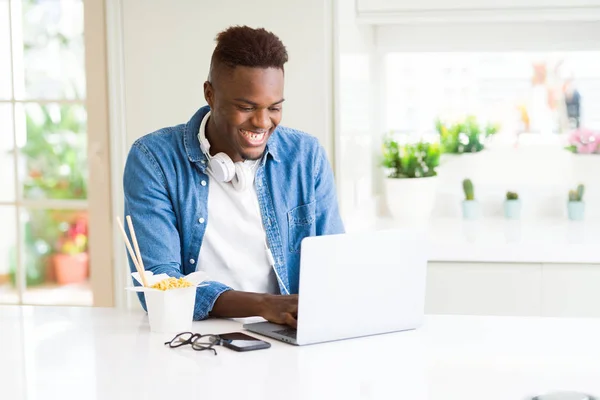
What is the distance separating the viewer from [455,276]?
304 centimetres

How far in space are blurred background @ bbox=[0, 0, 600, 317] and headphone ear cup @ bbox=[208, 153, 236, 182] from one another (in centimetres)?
100

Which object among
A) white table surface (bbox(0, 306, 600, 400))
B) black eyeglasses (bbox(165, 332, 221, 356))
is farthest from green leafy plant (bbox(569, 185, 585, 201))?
black eyeglasses (bbox(165, 332, 221, 356))

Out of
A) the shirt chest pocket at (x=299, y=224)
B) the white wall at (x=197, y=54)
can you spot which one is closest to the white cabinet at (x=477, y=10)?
the white wall at (x=197, y=54)

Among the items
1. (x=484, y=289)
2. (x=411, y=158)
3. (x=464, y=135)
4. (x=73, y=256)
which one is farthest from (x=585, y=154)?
(x=73, y=256)

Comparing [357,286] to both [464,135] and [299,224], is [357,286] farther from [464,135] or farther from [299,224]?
[464,135]

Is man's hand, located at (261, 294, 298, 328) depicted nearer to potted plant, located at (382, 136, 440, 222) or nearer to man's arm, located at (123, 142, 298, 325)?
man's arm, located at (123, 142, 298, 325)

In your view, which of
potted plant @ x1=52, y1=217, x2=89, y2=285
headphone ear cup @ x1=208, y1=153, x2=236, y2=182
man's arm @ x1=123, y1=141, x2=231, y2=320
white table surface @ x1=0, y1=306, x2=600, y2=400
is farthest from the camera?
potted plant @ x1=52, y1=217, x2=89, y2=285

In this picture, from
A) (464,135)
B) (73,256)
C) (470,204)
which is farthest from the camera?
(464,135)

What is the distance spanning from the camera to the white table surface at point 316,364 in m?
1.44

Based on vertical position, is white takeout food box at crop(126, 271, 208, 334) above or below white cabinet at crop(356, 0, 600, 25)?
below

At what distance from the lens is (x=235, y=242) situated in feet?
7.10

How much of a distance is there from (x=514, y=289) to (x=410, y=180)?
0.71 metres

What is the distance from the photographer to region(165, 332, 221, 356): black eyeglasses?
5.48 ft

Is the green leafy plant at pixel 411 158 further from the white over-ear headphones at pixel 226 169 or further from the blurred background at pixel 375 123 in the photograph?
the white over-ear headphones at pixel 226 169
